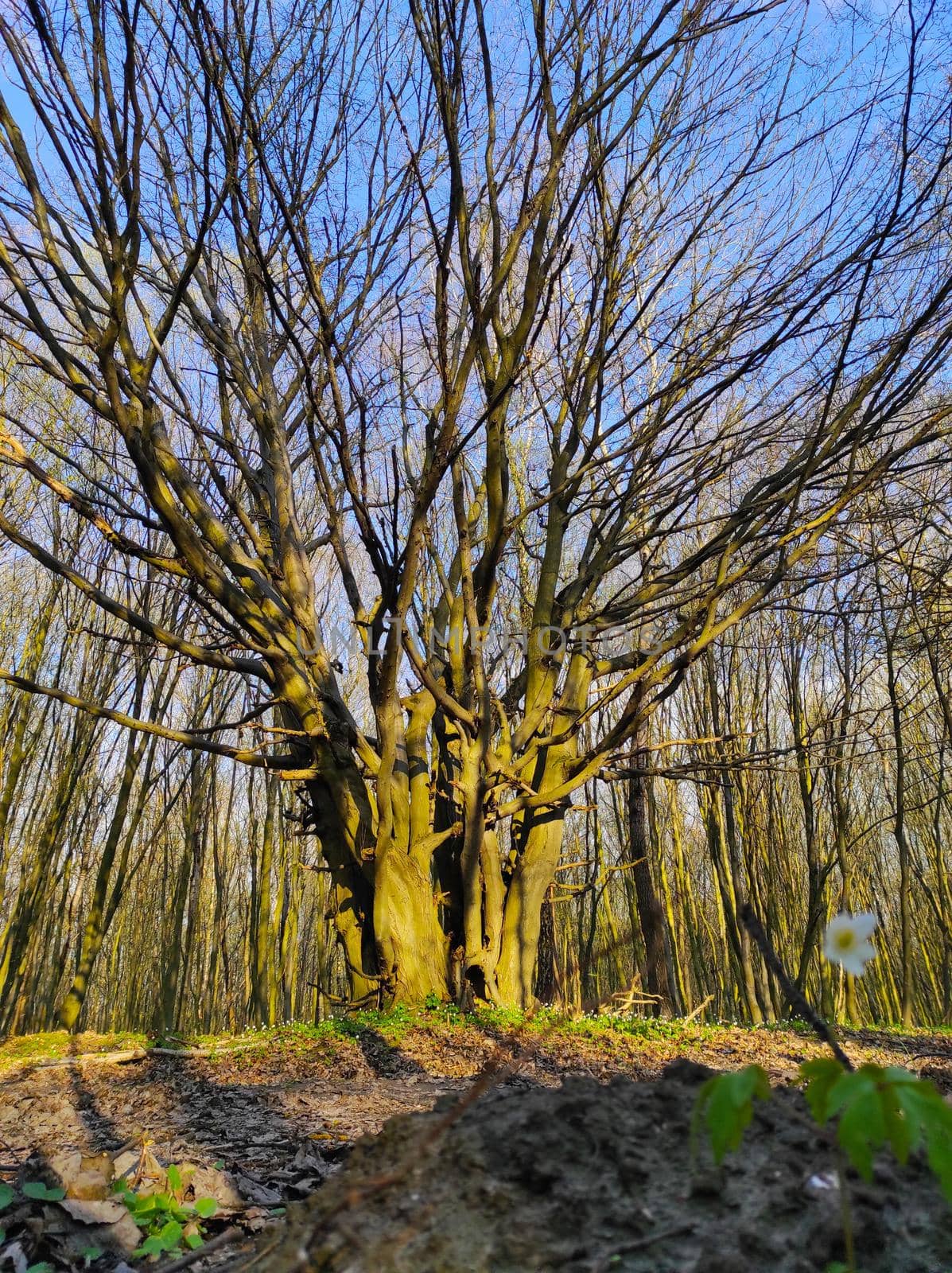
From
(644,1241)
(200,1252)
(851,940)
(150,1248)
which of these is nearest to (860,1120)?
(851,940)

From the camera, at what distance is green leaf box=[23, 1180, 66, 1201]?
167 centimetres

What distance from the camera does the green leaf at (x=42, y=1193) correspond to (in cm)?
167

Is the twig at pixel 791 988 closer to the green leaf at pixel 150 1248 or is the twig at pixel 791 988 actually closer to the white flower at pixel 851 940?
the white flower at pixel 851 940

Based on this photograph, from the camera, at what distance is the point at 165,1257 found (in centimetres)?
156

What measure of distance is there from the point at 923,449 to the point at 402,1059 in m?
8.84

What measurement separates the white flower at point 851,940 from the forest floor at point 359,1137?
0.56ft

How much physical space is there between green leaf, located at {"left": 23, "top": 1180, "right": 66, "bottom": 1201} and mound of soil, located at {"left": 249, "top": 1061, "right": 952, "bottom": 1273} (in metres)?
0.71

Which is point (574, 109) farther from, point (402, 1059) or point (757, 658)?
point (757, 658)

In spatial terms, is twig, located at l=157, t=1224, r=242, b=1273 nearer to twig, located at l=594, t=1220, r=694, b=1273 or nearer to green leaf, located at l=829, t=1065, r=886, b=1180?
twig, located at l=594, t=1220, r=694, b=1273

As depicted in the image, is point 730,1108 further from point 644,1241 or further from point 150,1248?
point 150,1248

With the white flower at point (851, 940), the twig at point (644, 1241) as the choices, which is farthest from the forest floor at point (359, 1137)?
the white flower at point (851, 940)

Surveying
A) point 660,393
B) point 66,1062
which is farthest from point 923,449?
point 66,1062

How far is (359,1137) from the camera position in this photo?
2.41 metres

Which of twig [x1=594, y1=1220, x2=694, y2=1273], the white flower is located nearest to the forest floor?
twig [x1=594, y1=1220, x2=694, y2=1273]
